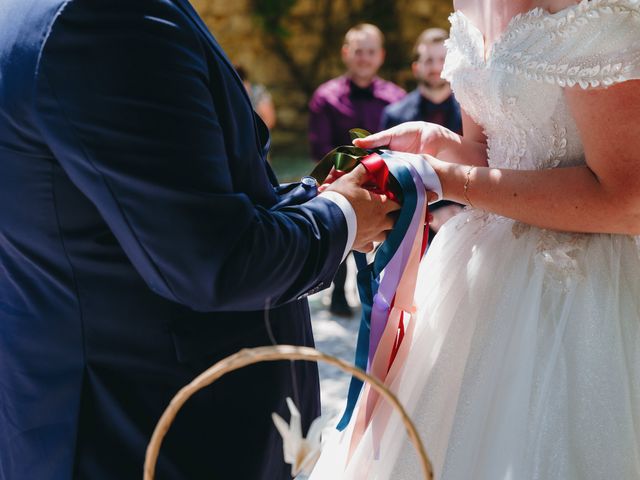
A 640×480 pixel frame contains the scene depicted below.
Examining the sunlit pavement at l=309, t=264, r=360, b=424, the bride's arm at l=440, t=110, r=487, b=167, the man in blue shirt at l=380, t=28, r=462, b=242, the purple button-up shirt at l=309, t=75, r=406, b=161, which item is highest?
the bride's arm at l=440, t=110, r=487, b=167

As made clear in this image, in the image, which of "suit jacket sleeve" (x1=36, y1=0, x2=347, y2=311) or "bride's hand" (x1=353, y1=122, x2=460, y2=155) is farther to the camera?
"bride's hand" (x1=353, y1=122, x2=460, y2=155)

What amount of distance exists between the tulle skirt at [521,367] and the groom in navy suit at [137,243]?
14.2 inches

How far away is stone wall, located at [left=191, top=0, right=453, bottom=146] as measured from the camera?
11234 mm

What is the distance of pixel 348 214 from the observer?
1543 mm

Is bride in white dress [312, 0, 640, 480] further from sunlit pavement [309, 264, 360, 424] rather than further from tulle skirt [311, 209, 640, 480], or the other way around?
sunlit pavement [309, 264, 360, 424]

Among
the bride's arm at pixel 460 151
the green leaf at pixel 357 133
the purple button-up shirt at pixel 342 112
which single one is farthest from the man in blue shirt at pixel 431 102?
the green leaf at pixel 357 133

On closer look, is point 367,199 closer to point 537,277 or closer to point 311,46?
point 537,277

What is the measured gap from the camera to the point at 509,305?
188cm

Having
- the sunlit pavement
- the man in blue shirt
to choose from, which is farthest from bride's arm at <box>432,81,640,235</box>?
the man in blue shirt

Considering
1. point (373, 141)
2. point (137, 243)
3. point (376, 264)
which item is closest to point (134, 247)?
point (137, 243)

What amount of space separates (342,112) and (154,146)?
5055 millimetres

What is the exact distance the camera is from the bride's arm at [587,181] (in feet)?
5.36

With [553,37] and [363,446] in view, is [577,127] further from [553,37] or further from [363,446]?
[363,446]

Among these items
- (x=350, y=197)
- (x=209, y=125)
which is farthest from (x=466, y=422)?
(x=209, y=125)
